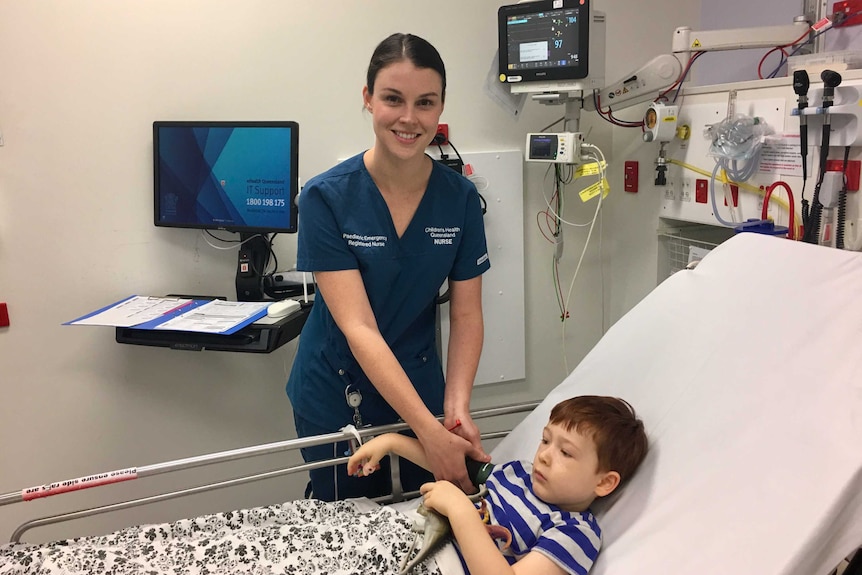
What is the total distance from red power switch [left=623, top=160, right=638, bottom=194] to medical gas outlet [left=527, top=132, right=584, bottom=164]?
1.04 ft

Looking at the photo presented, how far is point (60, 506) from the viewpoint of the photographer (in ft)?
7.89

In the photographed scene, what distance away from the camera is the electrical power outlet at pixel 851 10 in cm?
193

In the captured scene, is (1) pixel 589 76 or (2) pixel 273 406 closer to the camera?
(1) pixel 589 76

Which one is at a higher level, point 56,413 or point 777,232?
point 777,232

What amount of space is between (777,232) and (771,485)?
2.78ft

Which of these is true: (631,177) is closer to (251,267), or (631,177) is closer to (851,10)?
(851,10)

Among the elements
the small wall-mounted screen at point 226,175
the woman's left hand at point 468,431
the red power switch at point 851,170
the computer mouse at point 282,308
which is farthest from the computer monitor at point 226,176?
the red power switch at point 851,170

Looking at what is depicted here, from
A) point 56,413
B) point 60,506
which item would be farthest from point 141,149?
point 60,506

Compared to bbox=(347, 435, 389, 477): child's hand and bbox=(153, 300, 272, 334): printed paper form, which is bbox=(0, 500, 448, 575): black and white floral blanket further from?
bbox=(153, 300, 272, 334): printed paper form

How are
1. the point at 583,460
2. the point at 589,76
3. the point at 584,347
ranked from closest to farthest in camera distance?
the point at 583,460, the point at 589,76, the point at 584,347

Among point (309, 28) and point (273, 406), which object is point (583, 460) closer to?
point (273, 406)

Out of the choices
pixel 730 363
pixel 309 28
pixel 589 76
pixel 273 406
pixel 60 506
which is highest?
pixel 309 28

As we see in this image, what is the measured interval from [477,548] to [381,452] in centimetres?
37

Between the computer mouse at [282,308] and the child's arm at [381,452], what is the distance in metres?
0.78
